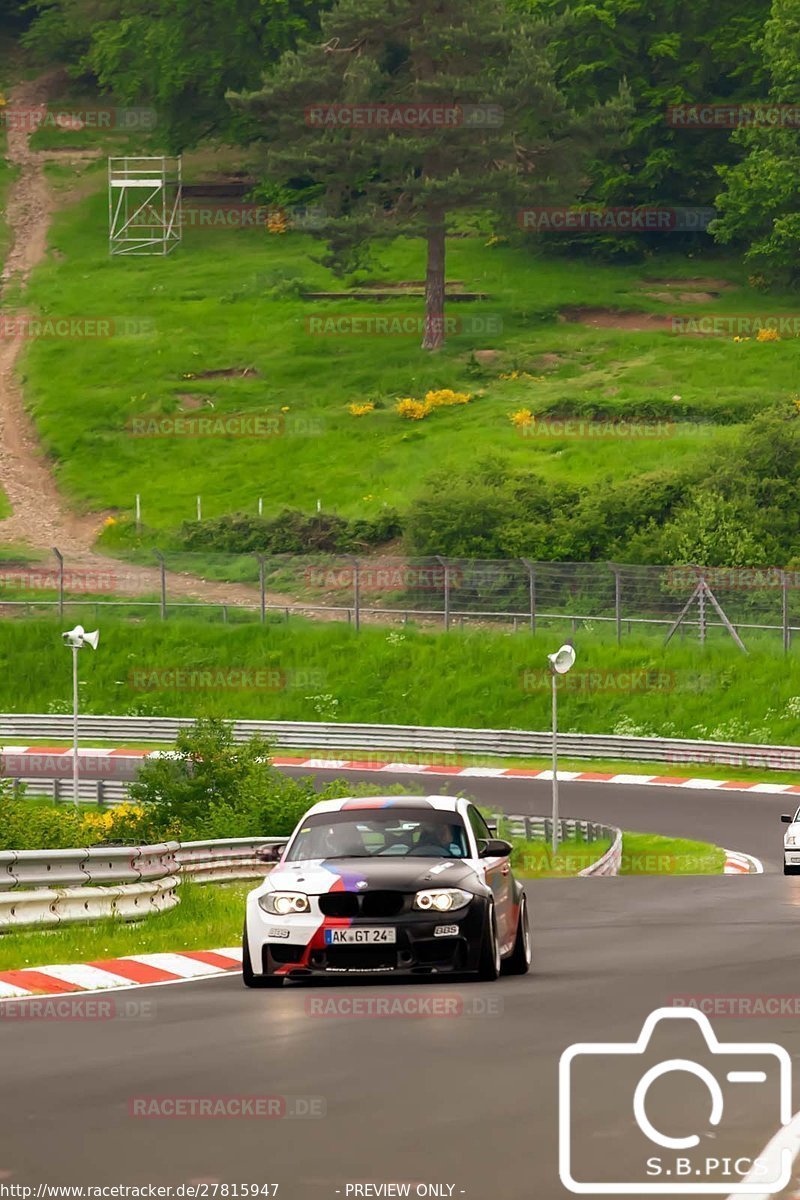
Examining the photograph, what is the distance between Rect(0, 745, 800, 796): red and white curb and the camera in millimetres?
47625

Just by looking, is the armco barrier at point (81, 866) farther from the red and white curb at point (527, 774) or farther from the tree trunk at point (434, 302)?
the tree trunk at point (434, 302)

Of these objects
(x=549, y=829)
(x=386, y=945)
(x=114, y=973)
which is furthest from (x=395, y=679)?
(x=386, y=945)

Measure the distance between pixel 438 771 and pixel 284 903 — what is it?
35748 mm

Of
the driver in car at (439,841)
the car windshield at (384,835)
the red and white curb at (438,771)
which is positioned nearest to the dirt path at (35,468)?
the red and white curb at (438,771)

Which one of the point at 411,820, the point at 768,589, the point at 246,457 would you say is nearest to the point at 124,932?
the point at 411,820

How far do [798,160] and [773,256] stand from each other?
14.1ft

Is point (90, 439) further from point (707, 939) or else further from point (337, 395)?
point (707, 939)

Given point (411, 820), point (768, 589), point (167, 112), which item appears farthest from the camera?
point (167, 112)

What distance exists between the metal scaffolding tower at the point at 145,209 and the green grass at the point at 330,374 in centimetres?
181

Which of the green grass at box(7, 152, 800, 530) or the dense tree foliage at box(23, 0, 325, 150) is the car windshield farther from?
the dense tree foliage at box(23, 0, 325, 150)

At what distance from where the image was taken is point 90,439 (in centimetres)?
8538

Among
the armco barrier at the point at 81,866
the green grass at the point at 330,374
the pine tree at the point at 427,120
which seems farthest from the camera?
the pine tree at the point at 427,120

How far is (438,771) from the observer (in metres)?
50.7

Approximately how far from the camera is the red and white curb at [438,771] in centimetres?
4762
